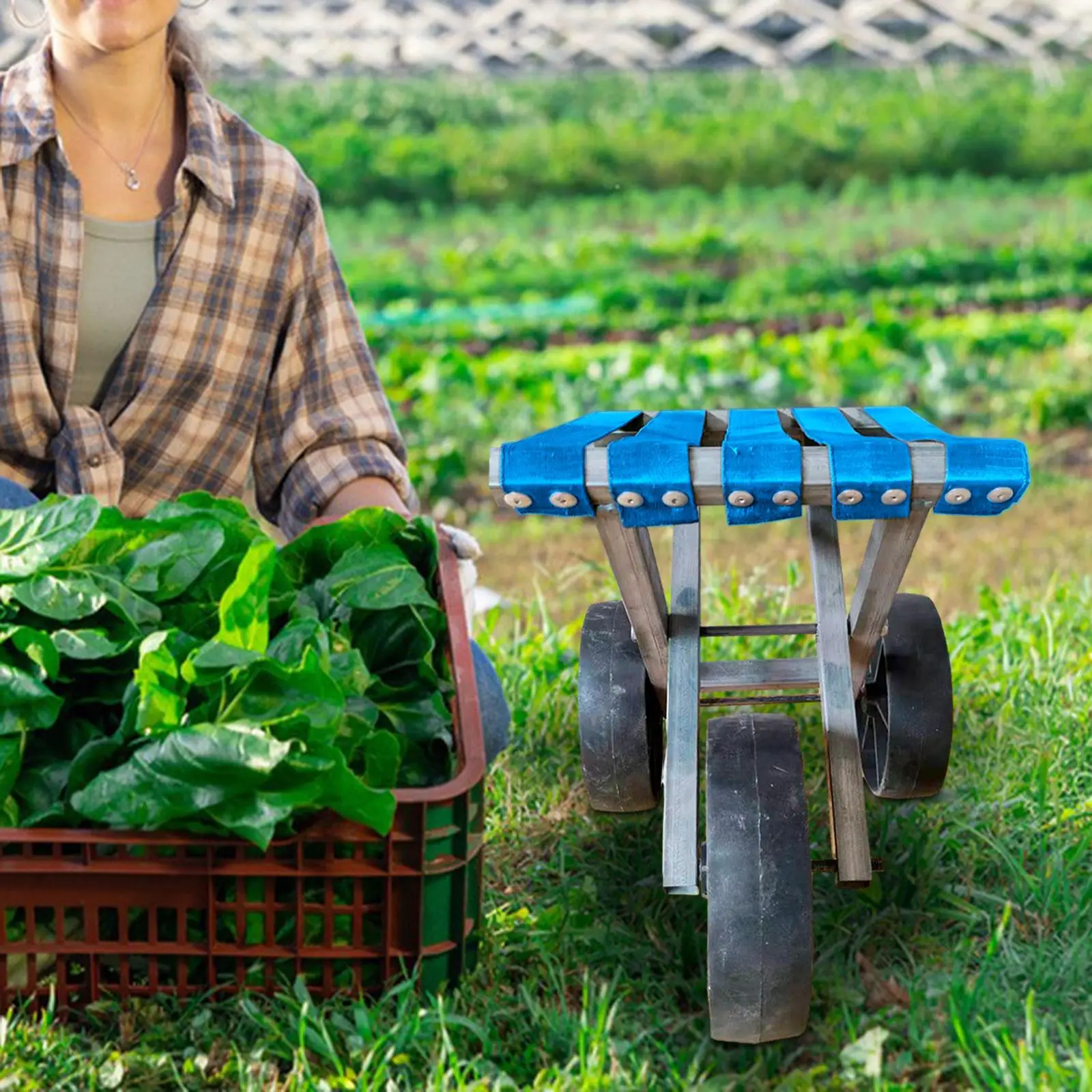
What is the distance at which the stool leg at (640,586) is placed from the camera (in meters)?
1.92

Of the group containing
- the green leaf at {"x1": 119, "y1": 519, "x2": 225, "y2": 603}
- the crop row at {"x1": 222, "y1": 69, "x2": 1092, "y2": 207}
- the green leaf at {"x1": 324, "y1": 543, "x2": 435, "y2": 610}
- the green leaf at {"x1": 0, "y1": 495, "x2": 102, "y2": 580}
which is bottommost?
the crop row at {"x1": 222, "y1": 69, "x2": 1092, "y2": 207}

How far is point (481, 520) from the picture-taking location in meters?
5.07

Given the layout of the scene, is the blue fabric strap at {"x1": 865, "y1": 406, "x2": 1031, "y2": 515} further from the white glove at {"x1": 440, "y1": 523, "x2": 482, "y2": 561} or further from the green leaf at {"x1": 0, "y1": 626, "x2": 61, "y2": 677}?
the green leaf at {"x1": 0, "y1": 626, "x2": 61, "y2": 677}

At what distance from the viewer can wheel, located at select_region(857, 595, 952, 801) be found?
237cm

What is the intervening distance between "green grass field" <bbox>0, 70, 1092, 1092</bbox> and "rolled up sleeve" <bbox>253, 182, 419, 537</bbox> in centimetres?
56

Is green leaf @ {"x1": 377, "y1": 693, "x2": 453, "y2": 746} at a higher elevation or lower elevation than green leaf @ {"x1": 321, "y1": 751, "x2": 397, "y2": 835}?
lower

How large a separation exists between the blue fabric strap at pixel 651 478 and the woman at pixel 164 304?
28.5 inches

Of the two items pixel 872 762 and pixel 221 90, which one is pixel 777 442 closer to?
pixel 872 762

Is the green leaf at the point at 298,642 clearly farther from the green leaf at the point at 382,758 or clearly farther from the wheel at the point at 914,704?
the wheel at the point at 914,704

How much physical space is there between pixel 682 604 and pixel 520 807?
573 mm

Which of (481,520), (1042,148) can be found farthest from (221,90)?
(481,520)

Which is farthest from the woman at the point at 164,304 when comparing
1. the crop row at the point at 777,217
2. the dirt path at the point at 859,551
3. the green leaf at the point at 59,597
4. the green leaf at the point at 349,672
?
the crop row at the point at 777,217

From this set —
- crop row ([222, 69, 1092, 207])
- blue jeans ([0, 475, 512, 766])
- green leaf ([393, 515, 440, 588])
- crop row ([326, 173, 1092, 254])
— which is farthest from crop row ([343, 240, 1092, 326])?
green leaf ([393, 515, 440, 588])

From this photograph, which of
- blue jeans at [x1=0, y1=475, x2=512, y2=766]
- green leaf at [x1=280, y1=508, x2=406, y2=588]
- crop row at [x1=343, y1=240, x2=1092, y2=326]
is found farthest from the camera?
crop row at [x1=343, y1=240, x2=1092, y2=326]
